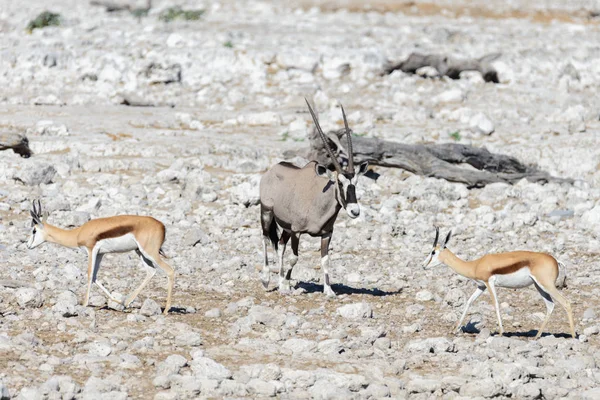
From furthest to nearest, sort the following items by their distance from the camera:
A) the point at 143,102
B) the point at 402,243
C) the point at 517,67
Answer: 1. the point at 517,67
2. the point at 143,102
3. the point at 402,243

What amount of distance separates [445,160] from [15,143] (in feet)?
25.0

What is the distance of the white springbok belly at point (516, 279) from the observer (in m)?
9.88

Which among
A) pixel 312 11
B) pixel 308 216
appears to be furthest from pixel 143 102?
pixel 312 11

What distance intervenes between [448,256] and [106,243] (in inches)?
142

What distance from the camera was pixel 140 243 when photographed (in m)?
10.0

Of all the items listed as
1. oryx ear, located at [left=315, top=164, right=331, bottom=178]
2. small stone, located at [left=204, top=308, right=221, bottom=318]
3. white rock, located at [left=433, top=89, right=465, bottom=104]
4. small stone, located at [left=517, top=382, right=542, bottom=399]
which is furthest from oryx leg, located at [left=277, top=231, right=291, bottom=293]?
white rock, located at [left=433, top=89, right=465, bottom=104]

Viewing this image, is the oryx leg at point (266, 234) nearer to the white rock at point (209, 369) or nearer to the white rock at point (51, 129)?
the white rock at point (209, 369)

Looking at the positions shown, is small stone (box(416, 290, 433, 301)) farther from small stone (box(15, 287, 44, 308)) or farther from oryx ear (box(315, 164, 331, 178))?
small stone (box(15, 287, 44, 308))

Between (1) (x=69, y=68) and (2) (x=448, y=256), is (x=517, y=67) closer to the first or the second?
(1) (x=69, y=68)

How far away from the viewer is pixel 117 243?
10.1 metres

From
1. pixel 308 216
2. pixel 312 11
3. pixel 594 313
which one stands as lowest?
pixel 312 11

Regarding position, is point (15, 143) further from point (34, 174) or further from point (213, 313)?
point (213, 313)

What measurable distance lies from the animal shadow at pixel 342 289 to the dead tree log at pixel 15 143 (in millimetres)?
7095

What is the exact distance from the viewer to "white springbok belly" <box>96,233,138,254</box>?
10.0 meters
